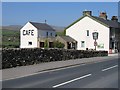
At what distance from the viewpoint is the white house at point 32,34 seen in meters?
75.6

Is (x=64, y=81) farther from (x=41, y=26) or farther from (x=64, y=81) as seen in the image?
(x=41, y=26)

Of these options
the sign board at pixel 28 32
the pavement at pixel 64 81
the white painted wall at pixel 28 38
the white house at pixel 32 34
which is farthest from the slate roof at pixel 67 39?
the pavement at pixel 64 81

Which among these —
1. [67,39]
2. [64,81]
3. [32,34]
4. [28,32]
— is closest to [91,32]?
[67,39]

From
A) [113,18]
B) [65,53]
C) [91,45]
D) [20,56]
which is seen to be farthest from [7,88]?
[113,18]

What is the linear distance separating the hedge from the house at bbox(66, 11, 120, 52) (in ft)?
107

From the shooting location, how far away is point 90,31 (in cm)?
7444

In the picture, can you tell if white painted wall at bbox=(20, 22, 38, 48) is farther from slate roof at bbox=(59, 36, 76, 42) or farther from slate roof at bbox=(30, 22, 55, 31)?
slate roof at bbox=(59, 36, 76, 42)

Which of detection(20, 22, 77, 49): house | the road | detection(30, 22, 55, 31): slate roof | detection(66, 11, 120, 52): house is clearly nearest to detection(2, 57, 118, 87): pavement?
the road

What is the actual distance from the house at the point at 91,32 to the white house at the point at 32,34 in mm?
5777

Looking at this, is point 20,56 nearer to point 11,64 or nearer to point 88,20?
point 11,64

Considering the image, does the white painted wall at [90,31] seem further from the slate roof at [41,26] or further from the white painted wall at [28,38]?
the white painted wall at [28,38]

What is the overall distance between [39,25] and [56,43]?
1143 centimetres

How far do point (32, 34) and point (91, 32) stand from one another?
13148 mm

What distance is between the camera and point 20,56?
85.0 feet
